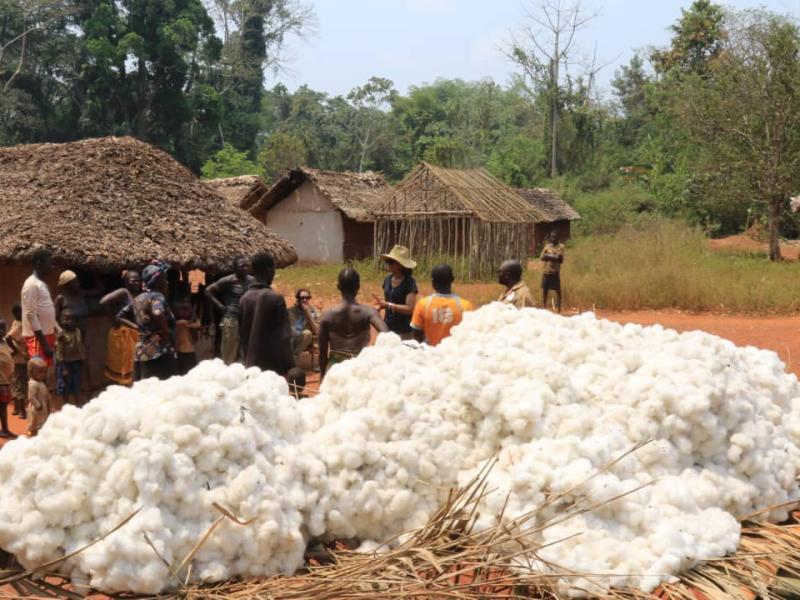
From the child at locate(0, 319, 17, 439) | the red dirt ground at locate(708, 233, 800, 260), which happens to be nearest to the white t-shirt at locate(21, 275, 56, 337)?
the child at locate(0, 319, 17, 439)

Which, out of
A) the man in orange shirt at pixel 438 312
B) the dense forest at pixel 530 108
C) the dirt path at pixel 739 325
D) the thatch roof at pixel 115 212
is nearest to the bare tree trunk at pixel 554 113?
the dense forest at pixel 530 108

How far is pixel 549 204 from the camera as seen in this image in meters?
29.4

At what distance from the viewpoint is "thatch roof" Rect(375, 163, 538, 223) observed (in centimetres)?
2008

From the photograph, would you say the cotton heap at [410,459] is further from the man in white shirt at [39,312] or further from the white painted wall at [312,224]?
the white painted wall at [312,224]

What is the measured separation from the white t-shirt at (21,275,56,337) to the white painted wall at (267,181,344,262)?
16.8m

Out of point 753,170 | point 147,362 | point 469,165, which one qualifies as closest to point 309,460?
point 147,362

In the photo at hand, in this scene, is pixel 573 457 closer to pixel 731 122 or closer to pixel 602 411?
pixel 602 411

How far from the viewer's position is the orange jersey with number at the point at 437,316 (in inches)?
194

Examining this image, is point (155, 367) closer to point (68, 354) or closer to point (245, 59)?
point (68, 354)

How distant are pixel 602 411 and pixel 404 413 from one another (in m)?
0.72

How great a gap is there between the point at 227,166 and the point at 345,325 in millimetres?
32752

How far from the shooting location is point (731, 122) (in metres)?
23.3

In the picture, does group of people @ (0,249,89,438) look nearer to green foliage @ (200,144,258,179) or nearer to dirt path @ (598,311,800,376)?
dirt path @ (598,311,800,376)

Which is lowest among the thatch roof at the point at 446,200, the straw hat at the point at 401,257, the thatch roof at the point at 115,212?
the straw hat at the point at 401,257
